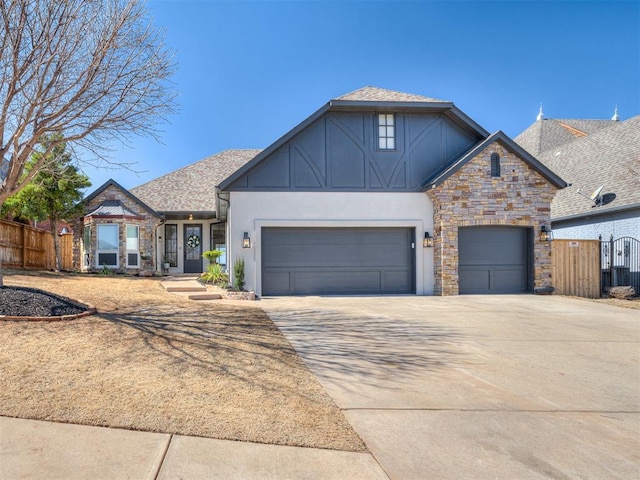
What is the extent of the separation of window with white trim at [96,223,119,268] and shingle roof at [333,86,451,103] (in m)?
11.2

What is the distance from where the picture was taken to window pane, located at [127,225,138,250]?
17609mm

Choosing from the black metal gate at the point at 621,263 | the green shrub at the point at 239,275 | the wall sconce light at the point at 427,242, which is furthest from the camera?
the black metal gate at the point at 621,263

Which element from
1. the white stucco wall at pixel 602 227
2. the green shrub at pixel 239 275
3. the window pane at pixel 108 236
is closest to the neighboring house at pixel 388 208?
the green shrub at pixel 239 275

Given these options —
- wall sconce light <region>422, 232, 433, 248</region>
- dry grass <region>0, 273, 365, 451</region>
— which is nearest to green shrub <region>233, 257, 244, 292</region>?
dry grass <region>0, 273, 365, 451</region>

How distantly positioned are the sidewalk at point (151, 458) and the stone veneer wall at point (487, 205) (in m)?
11.0

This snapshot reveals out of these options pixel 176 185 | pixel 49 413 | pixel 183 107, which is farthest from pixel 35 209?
pixel 49 413

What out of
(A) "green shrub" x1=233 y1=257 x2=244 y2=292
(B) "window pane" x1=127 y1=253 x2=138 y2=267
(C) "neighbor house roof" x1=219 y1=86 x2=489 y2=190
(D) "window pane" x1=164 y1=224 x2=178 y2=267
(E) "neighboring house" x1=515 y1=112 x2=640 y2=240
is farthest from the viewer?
(D) "window pane" x1=164 y1=224 x2=178 y2=267

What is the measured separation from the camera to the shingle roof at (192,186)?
61.5ft

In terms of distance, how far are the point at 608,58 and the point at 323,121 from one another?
31.2 feet

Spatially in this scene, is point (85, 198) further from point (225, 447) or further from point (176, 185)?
point (225, 447)

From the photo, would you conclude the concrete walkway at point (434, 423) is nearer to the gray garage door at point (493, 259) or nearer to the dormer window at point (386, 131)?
the gray garage door at point (493, 259)

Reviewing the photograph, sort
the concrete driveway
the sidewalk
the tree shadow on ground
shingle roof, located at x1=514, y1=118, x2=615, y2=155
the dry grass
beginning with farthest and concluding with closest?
shingle roof, located at x1=514, y1=118, x2=615, y2=155
the tree shadow on ground
the dry grass
the concrete driveway
the sidewalk

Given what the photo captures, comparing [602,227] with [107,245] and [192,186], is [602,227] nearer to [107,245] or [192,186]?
[192,186]

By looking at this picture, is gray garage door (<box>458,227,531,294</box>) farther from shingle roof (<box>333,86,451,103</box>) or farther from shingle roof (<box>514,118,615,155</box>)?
shingle roof (<box>514,118,615,155</box>)
